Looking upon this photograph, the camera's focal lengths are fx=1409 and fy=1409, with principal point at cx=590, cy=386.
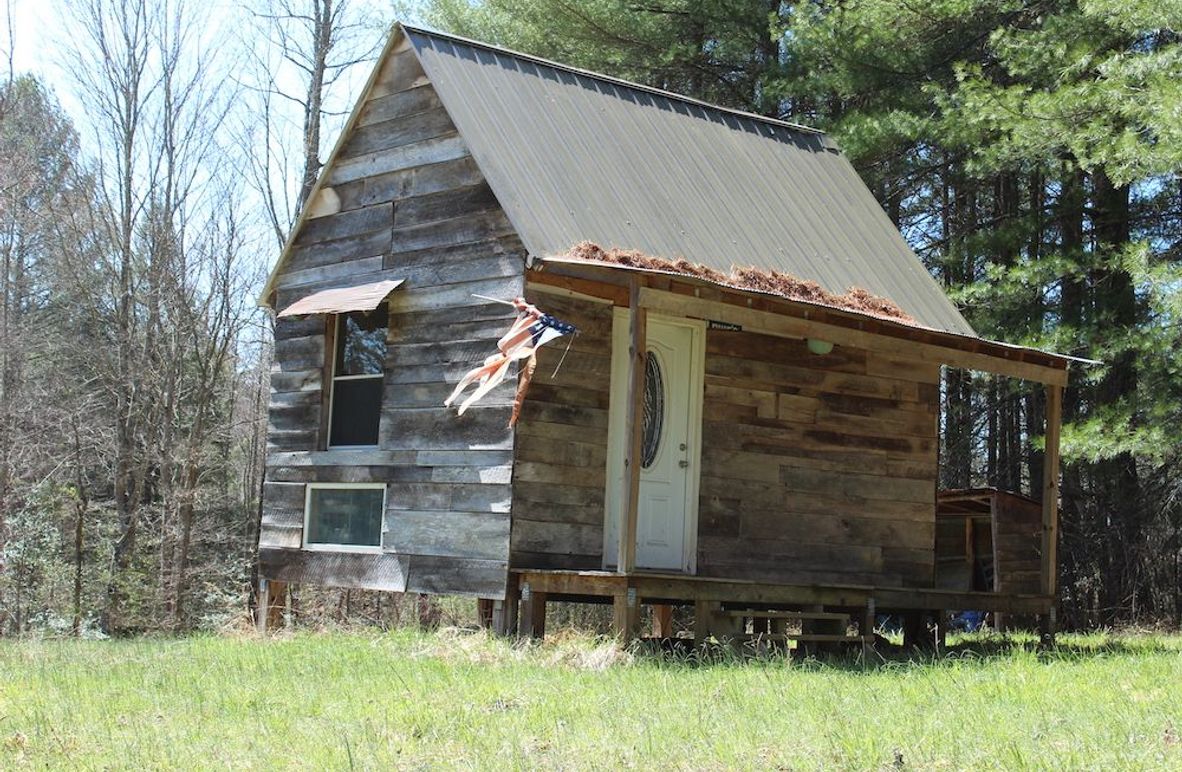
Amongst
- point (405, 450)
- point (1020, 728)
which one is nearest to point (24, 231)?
point (405, 450)

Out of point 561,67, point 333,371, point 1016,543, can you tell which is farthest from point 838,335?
point 1016,543

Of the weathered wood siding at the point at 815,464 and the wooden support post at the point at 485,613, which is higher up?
the weathered wood siding at the point at 815,464

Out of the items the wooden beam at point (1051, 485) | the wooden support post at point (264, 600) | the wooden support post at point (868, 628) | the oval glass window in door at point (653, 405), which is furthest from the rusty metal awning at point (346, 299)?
the wooden beam at point (1051, 485)

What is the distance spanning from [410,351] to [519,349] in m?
1.89

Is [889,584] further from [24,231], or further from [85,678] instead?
[24,231]

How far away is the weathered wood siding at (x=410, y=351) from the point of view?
37.3 feet

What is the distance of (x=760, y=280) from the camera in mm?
11617

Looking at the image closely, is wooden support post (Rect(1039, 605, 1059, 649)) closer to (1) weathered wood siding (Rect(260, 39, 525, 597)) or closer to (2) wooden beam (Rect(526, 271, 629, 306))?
(2) wooden beam (Rect(526, 271, 629, 306))

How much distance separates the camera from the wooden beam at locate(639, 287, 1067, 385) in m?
10.3

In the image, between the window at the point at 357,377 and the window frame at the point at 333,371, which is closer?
the window at the point at 357,377

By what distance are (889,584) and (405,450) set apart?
483 centimetres

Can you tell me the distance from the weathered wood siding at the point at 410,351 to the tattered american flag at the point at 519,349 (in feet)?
0.91

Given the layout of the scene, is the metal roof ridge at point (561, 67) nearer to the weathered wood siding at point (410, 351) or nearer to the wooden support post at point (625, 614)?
the weathered wood siding at point (410, 351)

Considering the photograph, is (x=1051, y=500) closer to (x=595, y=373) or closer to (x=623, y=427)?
(x=623, y=427)
